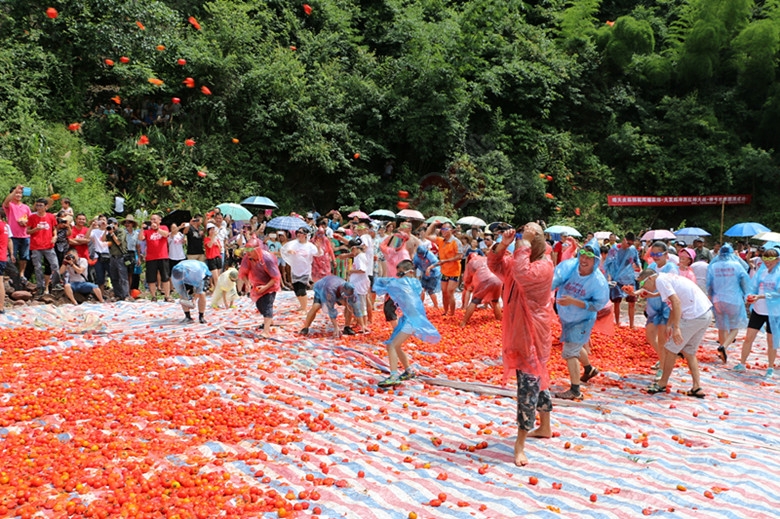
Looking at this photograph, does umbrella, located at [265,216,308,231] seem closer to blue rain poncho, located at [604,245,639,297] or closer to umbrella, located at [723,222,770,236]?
blue rain poncho, located at [604,245,639,297]

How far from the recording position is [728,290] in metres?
9.31

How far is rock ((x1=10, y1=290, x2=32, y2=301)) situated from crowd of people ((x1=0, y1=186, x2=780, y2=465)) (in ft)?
1.60

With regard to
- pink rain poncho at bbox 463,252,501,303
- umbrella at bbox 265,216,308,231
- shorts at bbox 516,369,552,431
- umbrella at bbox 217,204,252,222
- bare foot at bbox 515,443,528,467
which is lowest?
bare foot at bbox 515,443,528,467

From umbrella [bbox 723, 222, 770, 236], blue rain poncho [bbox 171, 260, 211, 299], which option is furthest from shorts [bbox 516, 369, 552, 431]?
umbrella [bbox 723, 222, 770, 236]

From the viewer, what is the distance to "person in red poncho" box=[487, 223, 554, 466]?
5.13 m

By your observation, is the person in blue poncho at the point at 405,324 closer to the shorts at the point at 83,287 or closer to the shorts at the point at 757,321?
the shorts at the point at 757,321

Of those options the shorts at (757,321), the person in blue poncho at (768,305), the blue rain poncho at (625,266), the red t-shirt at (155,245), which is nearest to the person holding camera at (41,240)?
the red t-shirt at (155,245)

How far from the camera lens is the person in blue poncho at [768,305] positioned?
874 cm

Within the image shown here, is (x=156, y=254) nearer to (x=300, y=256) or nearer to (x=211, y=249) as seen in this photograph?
(x=211, y=249)

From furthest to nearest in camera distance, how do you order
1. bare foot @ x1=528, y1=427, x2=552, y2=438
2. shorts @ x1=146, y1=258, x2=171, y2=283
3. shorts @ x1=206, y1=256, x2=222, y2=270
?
shorts @ x1=206, y1=256, x2=222, y2=270
shorts @ x1=146, y1=258, x2=171, y2=283
bare foot @ x1=528, y1=427, x2=552, y2=438

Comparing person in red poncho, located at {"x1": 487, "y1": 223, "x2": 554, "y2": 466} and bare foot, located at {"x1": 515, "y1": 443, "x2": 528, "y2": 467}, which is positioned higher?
person in red poncho, located at {"x1": 487, "y1": 223, "x2": 554, "y2": 466}

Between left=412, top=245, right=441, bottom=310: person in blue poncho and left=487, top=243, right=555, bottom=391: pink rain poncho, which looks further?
left=412, top=245, right=441, bottom=310: person in blue poncho

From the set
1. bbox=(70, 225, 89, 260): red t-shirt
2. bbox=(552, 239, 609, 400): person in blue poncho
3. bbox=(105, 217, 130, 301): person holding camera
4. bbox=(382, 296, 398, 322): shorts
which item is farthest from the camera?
bbox=(105, 217, 130, 301): person holding camera

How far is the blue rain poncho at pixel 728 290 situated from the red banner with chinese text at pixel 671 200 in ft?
67.1
